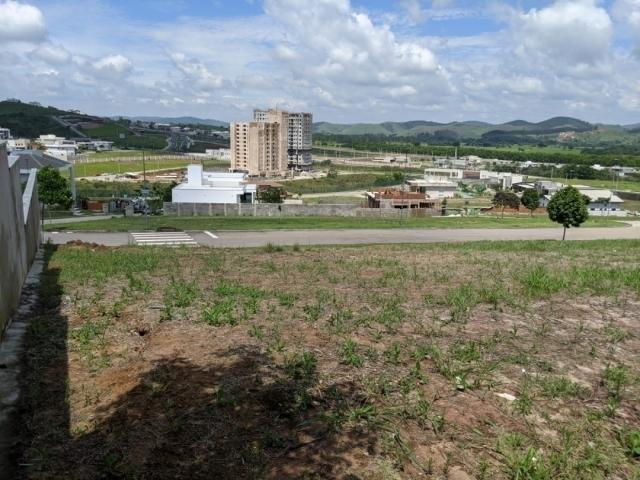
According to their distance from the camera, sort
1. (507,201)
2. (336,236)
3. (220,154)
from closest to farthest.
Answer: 1. (336,236)
2. (507,201)
3. (220,154)

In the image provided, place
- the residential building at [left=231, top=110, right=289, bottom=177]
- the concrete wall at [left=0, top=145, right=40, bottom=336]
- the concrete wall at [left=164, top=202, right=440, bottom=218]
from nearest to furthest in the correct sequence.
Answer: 1. the concrete wall at [left=0, top=145, right=40, bottom=336]
2. the concrete wall at [left=164, top=202, right=440, bottom=218]
3. the residential building at [left=231, top=110, right=289, bottom=177]

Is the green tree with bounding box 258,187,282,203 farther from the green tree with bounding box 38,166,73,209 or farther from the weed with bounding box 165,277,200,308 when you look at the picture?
the weed with bounding box 165,277,200,308

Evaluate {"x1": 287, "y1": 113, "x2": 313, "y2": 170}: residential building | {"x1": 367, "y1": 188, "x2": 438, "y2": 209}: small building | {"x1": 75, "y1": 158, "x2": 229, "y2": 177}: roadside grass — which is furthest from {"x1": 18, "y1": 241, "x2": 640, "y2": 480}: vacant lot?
{"x1": 287, "y1": 113, "x2": 313, "y2": 170}: residential building

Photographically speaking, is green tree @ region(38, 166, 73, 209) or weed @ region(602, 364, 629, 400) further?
green tree @ region(38, 166, 73, 209)

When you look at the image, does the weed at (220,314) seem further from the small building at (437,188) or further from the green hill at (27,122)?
the green hill at (27,122)

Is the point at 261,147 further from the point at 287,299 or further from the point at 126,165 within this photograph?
the point at 287,299

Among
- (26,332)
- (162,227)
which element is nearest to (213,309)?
(26,332)

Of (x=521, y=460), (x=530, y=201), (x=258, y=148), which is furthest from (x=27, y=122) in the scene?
(x=521, y=460)
